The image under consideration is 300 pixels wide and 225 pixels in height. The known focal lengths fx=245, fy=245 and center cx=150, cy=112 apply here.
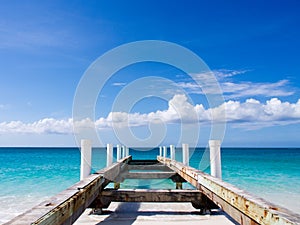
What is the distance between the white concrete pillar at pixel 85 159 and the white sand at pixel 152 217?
885 mm

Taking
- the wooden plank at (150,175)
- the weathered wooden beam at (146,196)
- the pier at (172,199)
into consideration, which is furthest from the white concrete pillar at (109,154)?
the weathered wooden beam at (146,196)

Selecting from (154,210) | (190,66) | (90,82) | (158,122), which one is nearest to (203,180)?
(154,210)

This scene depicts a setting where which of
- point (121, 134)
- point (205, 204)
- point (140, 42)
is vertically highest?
point (140, 42)

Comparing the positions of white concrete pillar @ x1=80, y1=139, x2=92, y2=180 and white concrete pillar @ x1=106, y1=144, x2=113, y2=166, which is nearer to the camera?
white concrete pillar @ x1=80, y1=139, x2=92, y2=180

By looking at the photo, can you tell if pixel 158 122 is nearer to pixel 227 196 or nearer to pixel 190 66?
pixel 190 66

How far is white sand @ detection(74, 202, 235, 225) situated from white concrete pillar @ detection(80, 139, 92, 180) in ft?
2.90

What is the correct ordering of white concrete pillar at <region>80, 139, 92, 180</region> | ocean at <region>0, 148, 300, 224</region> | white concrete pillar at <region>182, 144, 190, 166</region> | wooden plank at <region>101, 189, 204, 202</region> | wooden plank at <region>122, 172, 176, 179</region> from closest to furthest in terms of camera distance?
1. wooden plank at <region>101, 189, 204, 202</region>
2. white concrete pillar at <region>80, 139, 92, 180</region>
3. wooden plank at <region>122, 172, 176, 179</region>
4. white concrete pillar at <region>182, 144, 190, 166</region>
5. ocean at <region>0, 148, 300, 224</region>

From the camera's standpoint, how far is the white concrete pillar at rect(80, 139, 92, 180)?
4410mm

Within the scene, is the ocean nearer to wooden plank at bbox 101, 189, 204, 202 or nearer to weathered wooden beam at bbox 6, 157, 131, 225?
wooden plank at bbox 101, 189, 204, 202

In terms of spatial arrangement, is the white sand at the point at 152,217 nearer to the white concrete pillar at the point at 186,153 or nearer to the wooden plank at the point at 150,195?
the wooden plank at the point at 150,195

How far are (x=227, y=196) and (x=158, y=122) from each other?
8.19m

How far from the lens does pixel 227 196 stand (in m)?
2.89

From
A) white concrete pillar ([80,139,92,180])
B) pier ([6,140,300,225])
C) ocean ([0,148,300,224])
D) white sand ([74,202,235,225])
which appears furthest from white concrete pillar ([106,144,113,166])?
white concrete pillar ([80,139,92,180])

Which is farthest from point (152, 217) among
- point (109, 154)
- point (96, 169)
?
point (96, 169)
